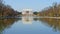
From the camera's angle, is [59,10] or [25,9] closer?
[59,10]

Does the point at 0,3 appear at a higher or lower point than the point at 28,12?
higher

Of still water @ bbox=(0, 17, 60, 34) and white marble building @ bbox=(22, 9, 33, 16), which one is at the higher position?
still water @ bbox=(0, 17, 60, 34)

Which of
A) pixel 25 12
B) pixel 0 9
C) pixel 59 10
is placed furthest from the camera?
pixel 25 12

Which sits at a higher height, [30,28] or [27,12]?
[30,28]

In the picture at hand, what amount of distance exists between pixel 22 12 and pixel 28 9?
662cm

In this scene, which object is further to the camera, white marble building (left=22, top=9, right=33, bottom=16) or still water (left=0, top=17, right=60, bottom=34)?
white marble building (left=22, top=9, right=33, bottom=16)

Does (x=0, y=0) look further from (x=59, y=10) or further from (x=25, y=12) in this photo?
(x=25, y=12)

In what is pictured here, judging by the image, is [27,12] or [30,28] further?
[27,12]

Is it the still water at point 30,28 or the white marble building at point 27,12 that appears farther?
the white marble building at point 27,12

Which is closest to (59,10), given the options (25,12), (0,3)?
(0,3)

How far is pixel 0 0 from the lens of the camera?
192ft

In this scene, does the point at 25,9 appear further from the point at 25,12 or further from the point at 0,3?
the point at 0,3

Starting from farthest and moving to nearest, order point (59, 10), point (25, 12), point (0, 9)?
point (25, 12) → point (59, 10) → point (0, 9)

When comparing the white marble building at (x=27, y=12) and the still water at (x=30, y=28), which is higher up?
the still water at (x=30, y=28)
